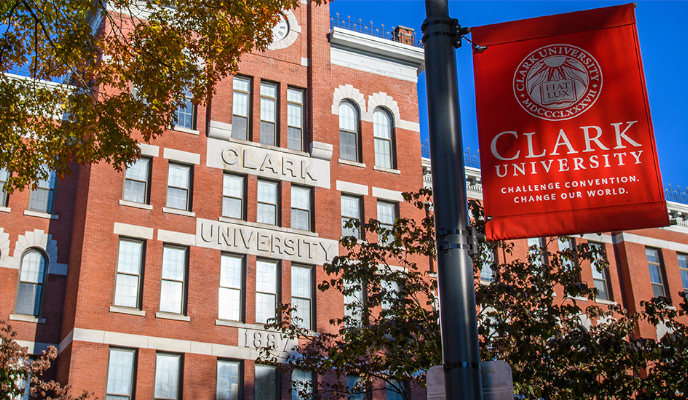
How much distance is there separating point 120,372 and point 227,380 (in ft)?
11.4

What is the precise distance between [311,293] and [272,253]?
6.65ft

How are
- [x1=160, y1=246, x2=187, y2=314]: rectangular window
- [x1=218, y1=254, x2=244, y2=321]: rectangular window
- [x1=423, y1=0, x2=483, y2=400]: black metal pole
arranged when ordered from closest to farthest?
1. [x1=423, y1=0, x2=483, y2=400]: black metal pole
2. [x1=160, y1=246, x2=187, y2=314]: rectangular window
3. [x1=218, y1=254, x2=244, y2=321]: rectangular window

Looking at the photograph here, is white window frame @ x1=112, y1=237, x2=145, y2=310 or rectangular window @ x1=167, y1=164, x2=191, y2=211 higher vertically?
rectangular window @ x1=167, y1=164, x2=191, y2=211

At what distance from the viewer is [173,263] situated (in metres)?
26.2

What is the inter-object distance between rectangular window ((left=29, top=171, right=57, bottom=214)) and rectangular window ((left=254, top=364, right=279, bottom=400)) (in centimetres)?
921

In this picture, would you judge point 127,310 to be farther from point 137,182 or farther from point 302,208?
point 302,208

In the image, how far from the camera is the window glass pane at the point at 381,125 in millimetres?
32094

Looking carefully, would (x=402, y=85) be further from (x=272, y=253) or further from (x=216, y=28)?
(x=216, y=28)

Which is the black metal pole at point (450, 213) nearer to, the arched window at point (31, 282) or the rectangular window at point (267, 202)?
the arched window at point (31, 282)

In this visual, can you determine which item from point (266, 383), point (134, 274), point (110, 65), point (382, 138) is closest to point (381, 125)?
point (382, 138)

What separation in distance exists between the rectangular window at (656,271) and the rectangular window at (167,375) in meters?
23.6

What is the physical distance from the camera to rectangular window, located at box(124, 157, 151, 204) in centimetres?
2659

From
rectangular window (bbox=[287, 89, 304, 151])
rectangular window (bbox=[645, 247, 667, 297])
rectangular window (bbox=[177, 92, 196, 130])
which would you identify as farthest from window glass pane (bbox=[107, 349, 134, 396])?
rectangular window (bbox=[645, 247, 667, 297])

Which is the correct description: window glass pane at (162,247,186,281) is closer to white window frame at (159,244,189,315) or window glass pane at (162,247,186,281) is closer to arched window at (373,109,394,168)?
white window frame at (159,244,189,315)
